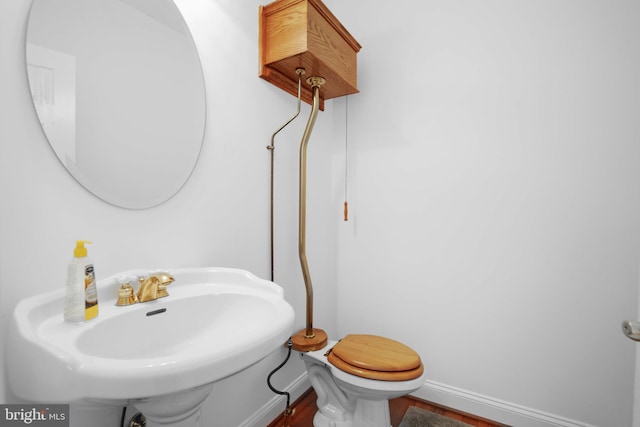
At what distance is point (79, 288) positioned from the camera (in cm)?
66

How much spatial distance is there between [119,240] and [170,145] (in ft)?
1.13

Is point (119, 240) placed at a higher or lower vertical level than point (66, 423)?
higher

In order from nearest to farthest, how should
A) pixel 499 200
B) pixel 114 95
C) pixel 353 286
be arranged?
pixel 114 95 → pixel 499 200 → pixel 353 286

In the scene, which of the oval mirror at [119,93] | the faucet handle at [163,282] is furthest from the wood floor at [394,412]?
the oval mirror at [119,93]

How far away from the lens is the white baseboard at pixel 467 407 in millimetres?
1320

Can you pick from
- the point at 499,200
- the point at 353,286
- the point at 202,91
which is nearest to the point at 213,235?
the point at 202,91

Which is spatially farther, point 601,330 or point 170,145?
point 601,330

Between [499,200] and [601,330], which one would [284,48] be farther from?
[601,330]

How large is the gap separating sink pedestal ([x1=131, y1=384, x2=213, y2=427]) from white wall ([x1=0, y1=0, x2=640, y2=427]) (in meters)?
0.40

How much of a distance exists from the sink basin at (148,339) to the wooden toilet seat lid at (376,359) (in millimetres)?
517

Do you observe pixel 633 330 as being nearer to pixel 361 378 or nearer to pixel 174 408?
pixel 361 378

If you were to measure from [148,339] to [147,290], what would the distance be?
0.13 meters

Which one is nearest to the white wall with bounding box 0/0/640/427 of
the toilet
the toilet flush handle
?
the toilet

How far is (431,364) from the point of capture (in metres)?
1.60
